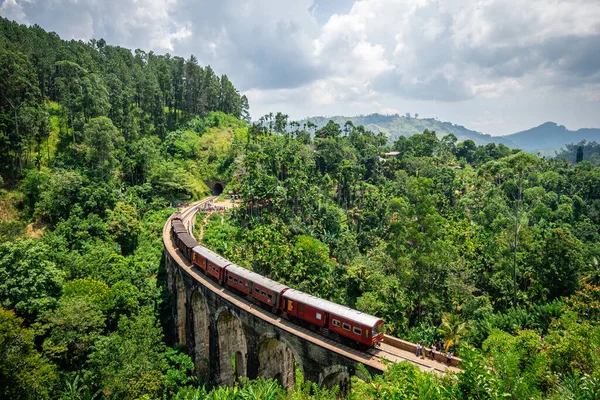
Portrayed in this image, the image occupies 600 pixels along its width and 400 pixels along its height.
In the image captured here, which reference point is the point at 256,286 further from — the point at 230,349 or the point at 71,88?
the point at 71,88

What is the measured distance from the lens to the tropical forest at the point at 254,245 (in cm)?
2052

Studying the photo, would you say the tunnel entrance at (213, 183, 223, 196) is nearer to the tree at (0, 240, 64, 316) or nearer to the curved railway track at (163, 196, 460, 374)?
the curved railway track at (163, 196, 460, 374)

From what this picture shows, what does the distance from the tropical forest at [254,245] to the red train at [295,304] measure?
2.62 metres

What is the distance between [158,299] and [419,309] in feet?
92.5

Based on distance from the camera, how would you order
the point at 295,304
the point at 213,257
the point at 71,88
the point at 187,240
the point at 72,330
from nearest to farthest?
the point at 295,304 → the point at 72,330 → the point at 213,257 → the point at 187,240 → the point at 71,88

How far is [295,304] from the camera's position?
23438 mm

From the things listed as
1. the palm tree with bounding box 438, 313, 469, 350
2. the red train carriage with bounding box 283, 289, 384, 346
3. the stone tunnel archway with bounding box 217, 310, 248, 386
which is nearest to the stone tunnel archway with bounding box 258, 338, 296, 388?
the stone tunnel archway with bounding box 217, 310, 248, 386

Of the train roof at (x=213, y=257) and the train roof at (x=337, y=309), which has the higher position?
the train roof at (x=213, y=257)

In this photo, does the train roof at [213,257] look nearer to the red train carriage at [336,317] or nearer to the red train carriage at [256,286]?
the red train carriage at [256,286]

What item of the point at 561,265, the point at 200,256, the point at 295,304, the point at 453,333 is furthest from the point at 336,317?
the point at 561,265

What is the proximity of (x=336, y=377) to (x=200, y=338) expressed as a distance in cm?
1784

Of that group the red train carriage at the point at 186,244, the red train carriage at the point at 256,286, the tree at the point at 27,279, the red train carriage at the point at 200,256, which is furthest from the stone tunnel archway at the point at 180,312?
the tree at the point at 27,279

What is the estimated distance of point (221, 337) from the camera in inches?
1161

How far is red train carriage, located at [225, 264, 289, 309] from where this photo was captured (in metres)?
24.8
